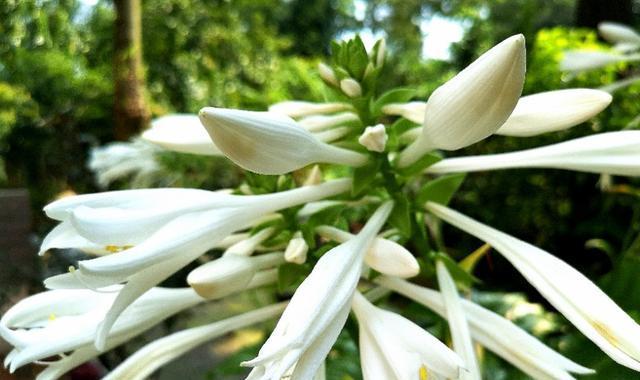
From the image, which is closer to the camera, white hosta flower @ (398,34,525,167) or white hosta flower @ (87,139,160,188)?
white hosta flower @ (398,34,525,167)

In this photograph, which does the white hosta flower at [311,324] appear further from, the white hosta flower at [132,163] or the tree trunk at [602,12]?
the tree trunk at [602,12]

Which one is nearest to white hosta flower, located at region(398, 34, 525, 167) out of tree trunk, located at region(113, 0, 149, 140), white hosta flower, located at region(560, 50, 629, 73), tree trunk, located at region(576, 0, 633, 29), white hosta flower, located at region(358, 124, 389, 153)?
white hosta flower, located at region(358, 124, 389, 153)

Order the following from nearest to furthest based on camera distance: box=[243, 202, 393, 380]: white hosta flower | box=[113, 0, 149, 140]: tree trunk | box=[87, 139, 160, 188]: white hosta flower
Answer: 1. box=[243, 202, 393, 380]: white hosta flower
2. box=[87, 139, 160, 188]: white hosta flower
3. box=[113, 0, 149, 140]: tree trunk

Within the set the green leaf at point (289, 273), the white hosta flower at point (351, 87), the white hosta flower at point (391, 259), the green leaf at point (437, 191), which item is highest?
the white hosta flower at point (351, 87)

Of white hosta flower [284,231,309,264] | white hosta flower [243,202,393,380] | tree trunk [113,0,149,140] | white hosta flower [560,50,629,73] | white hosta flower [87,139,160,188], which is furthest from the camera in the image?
tree trunk [113,0,149,140]

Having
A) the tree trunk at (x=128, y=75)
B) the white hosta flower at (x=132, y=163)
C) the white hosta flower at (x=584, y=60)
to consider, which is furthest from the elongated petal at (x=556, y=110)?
the tree trunk at (x=128, y=75)

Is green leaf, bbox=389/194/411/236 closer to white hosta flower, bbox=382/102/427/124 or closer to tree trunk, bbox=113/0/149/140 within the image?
white hosta flower, bbox=382/102/427/124
